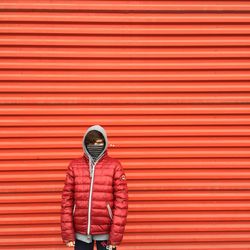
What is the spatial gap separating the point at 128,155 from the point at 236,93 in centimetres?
137

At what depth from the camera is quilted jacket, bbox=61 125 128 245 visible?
11.8ft

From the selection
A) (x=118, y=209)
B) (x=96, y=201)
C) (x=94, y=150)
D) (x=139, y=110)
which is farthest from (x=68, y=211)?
(x=139, y=110)

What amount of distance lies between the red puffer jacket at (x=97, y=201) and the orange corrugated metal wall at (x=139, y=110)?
0.78 m

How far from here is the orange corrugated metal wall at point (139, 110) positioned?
4.38 m

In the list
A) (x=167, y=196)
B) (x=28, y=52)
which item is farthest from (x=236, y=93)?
(x=28, y=52)

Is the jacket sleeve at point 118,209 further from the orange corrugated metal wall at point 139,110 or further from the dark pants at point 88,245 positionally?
the orange corrugated metal wall at point 139,110

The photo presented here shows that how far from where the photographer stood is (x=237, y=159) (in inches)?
177

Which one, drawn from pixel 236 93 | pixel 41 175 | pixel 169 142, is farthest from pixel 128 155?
pixel 236 93

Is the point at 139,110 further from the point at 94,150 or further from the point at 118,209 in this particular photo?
the point at 118,209

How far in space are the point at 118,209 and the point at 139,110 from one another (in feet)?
4.13

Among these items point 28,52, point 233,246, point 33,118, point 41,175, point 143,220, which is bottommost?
point 233,246

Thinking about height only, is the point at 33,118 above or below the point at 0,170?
above

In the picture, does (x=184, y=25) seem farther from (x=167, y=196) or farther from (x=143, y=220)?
(x=143, y=220)

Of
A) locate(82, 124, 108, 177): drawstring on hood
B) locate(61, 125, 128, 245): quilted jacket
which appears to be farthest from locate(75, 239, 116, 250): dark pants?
locate(82, 124, 108, 177): drawstring on hood
